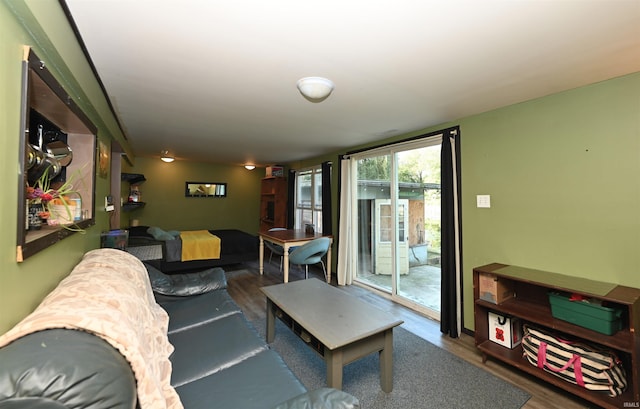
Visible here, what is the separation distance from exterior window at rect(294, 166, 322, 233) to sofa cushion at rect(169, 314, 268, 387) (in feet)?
11.8

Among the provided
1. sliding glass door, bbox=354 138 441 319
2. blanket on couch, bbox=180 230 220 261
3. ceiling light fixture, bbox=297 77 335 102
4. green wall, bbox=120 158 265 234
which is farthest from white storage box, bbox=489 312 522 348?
green wall, bbox=120 158 265 234

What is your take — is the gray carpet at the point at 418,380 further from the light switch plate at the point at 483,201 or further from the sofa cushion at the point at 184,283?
the light switch plate at the point at 483,201

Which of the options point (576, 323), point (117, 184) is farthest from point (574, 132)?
point (117, 184)

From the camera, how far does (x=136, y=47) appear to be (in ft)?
4.98

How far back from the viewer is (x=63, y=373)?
61cm

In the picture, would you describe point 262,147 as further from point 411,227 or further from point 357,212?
point 411,227

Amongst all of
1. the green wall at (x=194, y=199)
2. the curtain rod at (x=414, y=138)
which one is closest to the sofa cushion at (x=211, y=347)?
the curtain rod at (x=414, y=138)

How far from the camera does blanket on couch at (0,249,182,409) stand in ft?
2.44

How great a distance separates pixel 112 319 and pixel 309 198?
4.91 m

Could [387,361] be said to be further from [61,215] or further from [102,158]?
[102,158]

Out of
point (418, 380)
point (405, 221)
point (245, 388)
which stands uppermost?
point (405, 221)

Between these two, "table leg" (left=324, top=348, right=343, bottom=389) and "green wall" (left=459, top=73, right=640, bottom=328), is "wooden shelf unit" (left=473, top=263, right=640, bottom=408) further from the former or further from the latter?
"table leg" (left=324, top=348, right=343, bottom=389)

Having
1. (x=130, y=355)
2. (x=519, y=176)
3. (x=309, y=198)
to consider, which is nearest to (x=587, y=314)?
(x=519, y=176)

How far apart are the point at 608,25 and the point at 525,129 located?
1065 mm
